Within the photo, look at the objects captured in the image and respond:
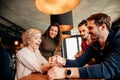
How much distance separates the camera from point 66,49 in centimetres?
1280

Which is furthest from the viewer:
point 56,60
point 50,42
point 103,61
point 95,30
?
point 50,42

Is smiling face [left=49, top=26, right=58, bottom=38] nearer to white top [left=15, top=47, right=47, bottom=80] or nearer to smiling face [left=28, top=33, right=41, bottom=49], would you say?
smiling face [left=28, top=33, right=41, bottom=49]

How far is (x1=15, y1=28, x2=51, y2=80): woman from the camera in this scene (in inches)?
91.0

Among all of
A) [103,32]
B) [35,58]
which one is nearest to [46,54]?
[35,58]

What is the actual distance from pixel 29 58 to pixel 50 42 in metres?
1.10

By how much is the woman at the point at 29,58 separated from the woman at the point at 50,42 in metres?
0.60

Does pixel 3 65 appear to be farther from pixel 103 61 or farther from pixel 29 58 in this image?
pixel 103 61

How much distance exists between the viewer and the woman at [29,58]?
2311 mm

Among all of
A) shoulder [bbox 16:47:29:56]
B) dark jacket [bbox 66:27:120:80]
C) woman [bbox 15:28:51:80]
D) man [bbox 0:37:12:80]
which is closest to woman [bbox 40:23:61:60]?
woman [bbox 15:28:51:80]

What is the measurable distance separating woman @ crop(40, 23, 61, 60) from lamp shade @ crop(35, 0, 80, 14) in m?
1.08

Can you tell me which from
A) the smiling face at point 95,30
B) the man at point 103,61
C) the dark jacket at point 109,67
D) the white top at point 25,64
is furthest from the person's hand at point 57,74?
the white top at point 25,64

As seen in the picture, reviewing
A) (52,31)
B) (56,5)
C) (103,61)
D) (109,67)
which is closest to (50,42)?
(52,31)

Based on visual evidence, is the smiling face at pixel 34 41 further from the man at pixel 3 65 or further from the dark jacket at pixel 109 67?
the dark jacket at pixel 109 67

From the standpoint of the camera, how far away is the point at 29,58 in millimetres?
2406
